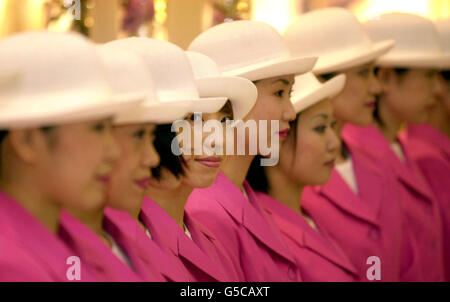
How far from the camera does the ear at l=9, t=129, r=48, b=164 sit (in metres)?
1.77

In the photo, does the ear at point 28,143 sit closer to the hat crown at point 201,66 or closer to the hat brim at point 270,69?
the hat crown at point 201,66

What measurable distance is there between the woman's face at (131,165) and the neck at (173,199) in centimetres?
39

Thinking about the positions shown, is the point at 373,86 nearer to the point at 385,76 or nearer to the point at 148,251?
the point at 385,76

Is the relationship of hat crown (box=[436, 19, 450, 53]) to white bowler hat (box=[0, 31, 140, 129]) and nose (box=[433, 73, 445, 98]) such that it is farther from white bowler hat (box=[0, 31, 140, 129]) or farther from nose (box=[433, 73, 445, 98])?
white bowler hat (box=[0, 31, 140, 129])

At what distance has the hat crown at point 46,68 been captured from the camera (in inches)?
68.5

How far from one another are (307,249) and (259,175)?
294 millimetres

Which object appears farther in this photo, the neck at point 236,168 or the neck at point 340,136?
the neck at point 340,136

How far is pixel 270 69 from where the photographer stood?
288 cm

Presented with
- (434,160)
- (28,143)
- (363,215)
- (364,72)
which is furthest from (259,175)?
(434,160)

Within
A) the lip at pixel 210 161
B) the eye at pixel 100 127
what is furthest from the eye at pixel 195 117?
the eye at pixel 100 127

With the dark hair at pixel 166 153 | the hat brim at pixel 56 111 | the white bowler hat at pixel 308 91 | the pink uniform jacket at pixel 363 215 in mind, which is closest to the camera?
the hat brim at pixel 56 111

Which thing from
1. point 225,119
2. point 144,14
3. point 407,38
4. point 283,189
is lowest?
point 225,119

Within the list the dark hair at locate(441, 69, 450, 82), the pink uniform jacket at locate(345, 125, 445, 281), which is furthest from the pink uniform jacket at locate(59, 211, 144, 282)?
the dark hair at locate(441, 69, 450, 82)

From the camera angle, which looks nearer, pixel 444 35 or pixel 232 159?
pixel 232 159
